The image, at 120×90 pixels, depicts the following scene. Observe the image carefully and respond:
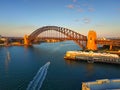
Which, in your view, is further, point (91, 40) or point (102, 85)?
point (91, 40)

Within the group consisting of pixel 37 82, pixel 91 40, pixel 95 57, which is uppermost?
pixel 91 40

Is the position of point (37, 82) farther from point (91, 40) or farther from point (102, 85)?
point (91, 40)

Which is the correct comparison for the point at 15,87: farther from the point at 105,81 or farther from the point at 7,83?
the point at 105,81

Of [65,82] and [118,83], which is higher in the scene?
[118,83]

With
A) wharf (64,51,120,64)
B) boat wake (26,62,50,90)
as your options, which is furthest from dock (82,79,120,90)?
wharf (64,51,120,64)

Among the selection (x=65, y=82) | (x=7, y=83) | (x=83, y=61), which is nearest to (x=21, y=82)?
(x=7, y=83)

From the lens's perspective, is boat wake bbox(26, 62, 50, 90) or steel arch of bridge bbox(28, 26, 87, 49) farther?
steel arch of bridge bbox(28, 26, 87, 49)

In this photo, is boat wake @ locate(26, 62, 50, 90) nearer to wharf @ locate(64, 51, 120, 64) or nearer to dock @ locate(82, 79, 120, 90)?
dock @ locate(82, 79, 120, 90)

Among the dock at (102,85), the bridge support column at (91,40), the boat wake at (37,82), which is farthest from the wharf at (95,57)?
the dock at (102,85)

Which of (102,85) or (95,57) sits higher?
(102,85)

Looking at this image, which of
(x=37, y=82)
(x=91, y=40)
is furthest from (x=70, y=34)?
(x=37, y=82)

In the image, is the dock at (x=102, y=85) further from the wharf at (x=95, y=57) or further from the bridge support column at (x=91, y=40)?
the bridge support column at (x=91, y=40)
